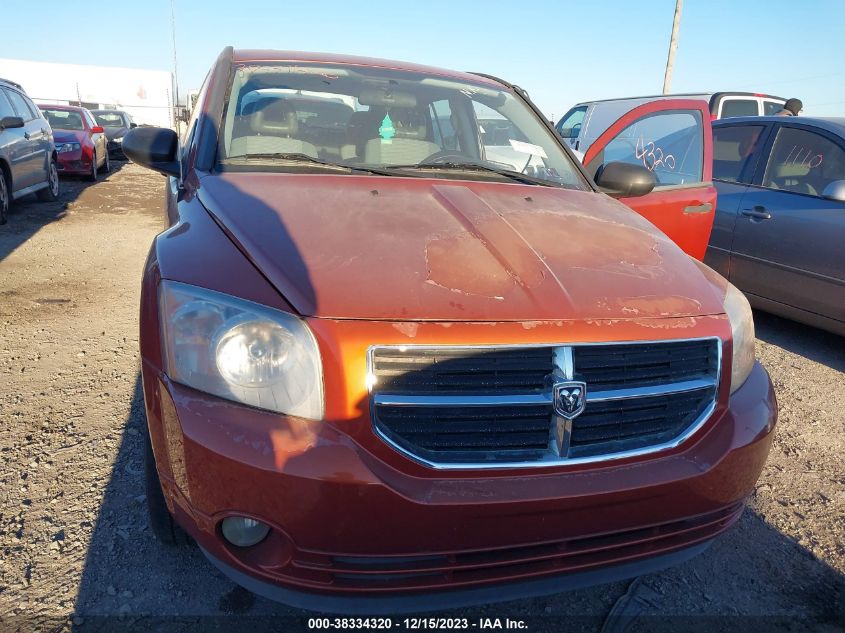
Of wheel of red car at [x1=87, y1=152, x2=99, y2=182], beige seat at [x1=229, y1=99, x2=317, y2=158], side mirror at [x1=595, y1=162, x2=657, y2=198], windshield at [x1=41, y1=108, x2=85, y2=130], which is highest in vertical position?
beige seat at [x1=229, y1=99, x2=317, y2=158]

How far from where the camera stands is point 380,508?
141cm

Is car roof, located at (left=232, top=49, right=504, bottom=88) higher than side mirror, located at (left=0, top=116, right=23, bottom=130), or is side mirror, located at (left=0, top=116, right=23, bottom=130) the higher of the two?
car roof, located at (left=232, top=49, right=504, bottom=88)

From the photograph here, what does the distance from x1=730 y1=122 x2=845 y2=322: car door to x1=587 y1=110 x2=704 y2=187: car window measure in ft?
2.29

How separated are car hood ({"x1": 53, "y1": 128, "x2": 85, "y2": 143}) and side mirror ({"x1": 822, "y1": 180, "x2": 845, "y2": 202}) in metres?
12.2

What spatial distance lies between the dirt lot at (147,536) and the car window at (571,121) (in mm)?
6231

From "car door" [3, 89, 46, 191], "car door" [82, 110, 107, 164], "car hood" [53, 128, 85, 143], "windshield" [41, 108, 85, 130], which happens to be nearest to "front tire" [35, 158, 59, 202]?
"car door" [3, 89, 46, 191]

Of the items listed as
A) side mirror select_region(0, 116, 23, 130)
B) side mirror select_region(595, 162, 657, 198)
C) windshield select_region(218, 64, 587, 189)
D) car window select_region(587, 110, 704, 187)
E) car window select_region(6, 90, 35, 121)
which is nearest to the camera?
windshield select_region(218, 64, 587, 189)

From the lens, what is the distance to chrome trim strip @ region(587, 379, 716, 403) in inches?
62.7

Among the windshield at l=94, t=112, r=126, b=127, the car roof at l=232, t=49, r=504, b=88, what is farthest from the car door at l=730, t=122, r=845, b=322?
the windshield at l=94, t=112, r=126, b=127

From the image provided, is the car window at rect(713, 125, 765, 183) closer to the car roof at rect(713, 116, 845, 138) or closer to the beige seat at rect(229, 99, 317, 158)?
the car roof at rect(713, 116, 845, 138)

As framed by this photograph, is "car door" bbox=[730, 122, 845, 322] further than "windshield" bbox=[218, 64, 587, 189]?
Yes

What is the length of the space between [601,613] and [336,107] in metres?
2.25

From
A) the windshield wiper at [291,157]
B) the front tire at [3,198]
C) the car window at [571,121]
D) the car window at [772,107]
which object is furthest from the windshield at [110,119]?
the windshield wiper at [291,157]

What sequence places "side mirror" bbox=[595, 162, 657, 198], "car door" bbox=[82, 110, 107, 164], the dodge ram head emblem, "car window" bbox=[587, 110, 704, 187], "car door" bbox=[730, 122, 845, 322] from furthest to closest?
"car door" bbox=[82, 110, 107, 164], "car window" bbox=[587, 110, 704, 187], "car door" bbox=[730, 122, 845, 322], "side mirror" bbox=[595, 162, 657, 198], the dodge ram head emblem
